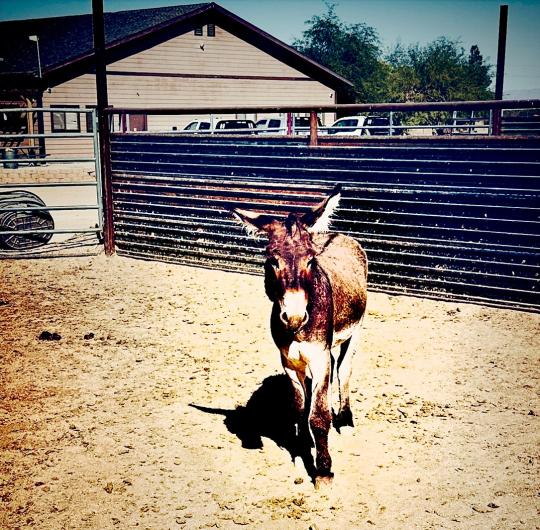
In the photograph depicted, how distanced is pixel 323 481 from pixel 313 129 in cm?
630

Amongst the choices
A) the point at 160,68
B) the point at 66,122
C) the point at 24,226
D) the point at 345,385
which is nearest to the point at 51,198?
the point at 24,226

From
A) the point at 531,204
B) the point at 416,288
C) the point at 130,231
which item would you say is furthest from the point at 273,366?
the point at 130,231

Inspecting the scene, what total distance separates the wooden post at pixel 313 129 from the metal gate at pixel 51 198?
14.6ft

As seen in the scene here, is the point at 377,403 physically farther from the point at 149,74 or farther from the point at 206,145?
the point at 149,74

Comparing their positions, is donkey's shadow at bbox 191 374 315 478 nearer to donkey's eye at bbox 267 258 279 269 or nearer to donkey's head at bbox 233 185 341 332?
donkey's head at bbox 233 185 341 332

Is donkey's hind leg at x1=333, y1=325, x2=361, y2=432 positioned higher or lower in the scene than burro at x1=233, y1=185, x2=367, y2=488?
lower

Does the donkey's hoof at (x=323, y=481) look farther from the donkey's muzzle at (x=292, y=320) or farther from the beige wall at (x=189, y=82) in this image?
the beige wall at (x=189, y=82)

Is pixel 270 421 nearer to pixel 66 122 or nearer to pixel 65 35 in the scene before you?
pixel 66 122

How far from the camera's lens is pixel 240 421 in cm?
544

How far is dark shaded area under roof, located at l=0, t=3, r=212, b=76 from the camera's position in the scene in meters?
32.1

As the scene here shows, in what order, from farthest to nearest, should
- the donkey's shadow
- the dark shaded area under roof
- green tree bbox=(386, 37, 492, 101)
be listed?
green tree bbox=(386, 37, 492, 101), the dark shaded area under roof, the donkey's shadow

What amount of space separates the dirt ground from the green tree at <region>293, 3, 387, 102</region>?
1875 inches

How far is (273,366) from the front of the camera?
21.9ft

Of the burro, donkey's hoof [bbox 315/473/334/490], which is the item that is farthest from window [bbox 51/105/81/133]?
donkey's hoof [bbox 315/473/334/490]
